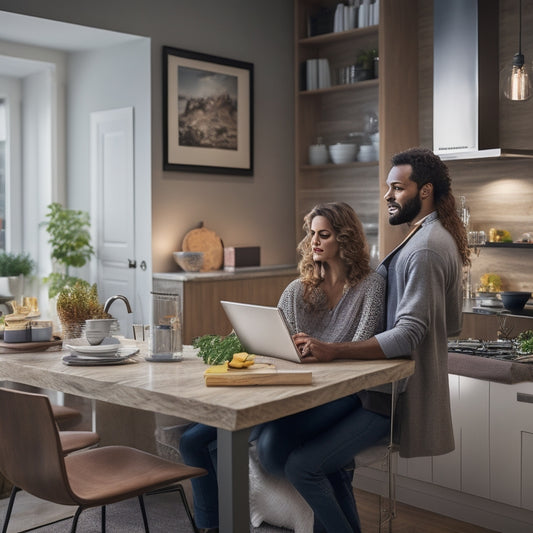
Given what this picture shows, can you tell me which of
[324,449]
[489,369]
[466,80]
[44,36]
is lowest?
[324,449]

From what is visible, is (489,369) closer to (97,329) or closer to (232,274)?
(97,329)

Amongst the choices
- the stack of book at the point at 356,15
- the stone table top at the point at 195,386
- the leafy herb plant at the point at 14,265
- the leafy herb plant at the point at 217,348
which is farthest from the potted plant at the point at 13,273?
the leafy herb plant at the point at 217,348

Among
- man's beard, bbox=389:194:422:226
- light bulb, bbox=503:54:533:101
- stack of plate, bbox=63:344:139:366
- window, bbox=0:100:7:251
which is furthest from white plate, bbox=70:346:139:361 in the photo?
window, bbox=0:100:7:251

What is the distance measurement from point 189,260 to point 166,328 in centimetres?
278

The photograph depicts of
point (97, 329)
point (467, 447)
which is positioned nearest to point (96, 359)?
point (97, 329)

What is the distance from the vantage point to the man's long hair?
2779mm

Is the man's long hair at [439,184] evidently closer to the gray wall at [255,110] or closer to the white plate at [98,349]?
the white plate at [98,349]

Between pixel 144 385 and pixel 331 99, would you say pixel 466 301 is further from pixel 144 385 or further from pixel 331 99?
pixel 144 385

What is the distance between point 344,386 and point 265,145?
4028mm

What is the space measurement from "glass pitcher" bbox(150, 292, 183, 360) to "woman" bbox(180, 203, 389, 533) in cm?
37

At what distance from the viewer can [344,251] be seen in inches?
110

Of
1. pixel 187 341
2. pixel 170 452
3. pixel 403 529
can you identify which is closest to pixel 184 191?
pixel 187 341

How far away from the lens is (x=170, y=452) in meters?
3.53

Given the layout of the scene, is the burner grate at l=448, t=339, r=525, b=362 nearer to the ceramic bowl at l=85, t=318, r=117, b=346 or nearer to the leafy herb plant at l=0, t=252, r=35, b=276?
the ceramic bowl at l=85, t=318, r=117, b=346
